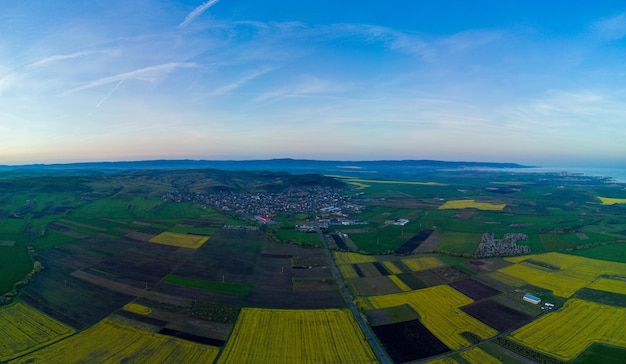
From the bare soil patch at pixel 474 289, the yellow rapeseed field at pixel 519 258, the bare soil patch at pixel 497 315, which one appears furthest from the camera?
the yellow rapeseed field at pixel 519 258

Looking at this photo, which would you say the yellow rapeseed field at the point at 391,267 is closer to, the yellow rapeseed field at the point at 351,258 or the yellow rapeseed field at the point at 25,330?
the yellow rapeseed field at the point at 351,258

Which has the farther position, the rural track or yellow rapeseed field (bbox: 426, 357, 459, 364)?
the rural track

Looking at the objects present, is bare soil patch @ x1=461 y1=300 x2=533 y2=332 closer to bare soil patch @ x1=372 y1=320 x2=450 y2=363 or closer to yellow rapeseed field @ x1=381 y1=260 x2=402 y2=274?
bare soil patch @ x1=372 y1=320 x2=450 y2=363

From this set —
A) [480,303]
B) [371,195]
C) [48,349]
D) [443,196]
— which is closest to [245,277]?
[48,349]

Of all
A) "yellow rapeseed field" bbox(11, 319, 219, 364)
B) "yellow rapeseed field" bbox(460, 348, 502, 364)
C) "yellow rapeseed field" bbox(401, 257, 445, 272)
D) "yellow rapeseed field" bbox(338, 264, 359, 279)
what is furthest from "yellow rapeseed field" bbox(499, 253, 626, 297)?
"yellow rapeseed field" bbox(11, 319, 219, 364)

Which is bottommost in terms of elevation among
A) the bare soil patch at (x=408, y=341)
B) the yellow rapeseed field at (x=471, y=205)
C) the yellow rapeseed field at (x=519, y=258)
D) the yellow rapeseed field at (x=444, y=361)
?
the yellow rapeseed field at (x=444, y=361)

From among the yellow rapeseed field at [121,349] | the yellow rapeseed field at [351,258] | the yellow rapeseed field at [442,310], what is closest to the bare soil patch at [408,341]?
the yellow rapeseed field at [442,310]

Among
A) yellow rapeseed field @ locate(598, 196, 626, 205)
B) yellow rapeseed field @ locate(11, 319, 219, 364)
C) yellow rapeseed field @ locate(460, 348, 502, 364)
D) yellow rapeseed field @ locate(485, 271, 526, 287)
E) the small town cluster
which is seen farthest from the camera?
yellow rapeseed field @ locate(598, 196, 626, 205)
